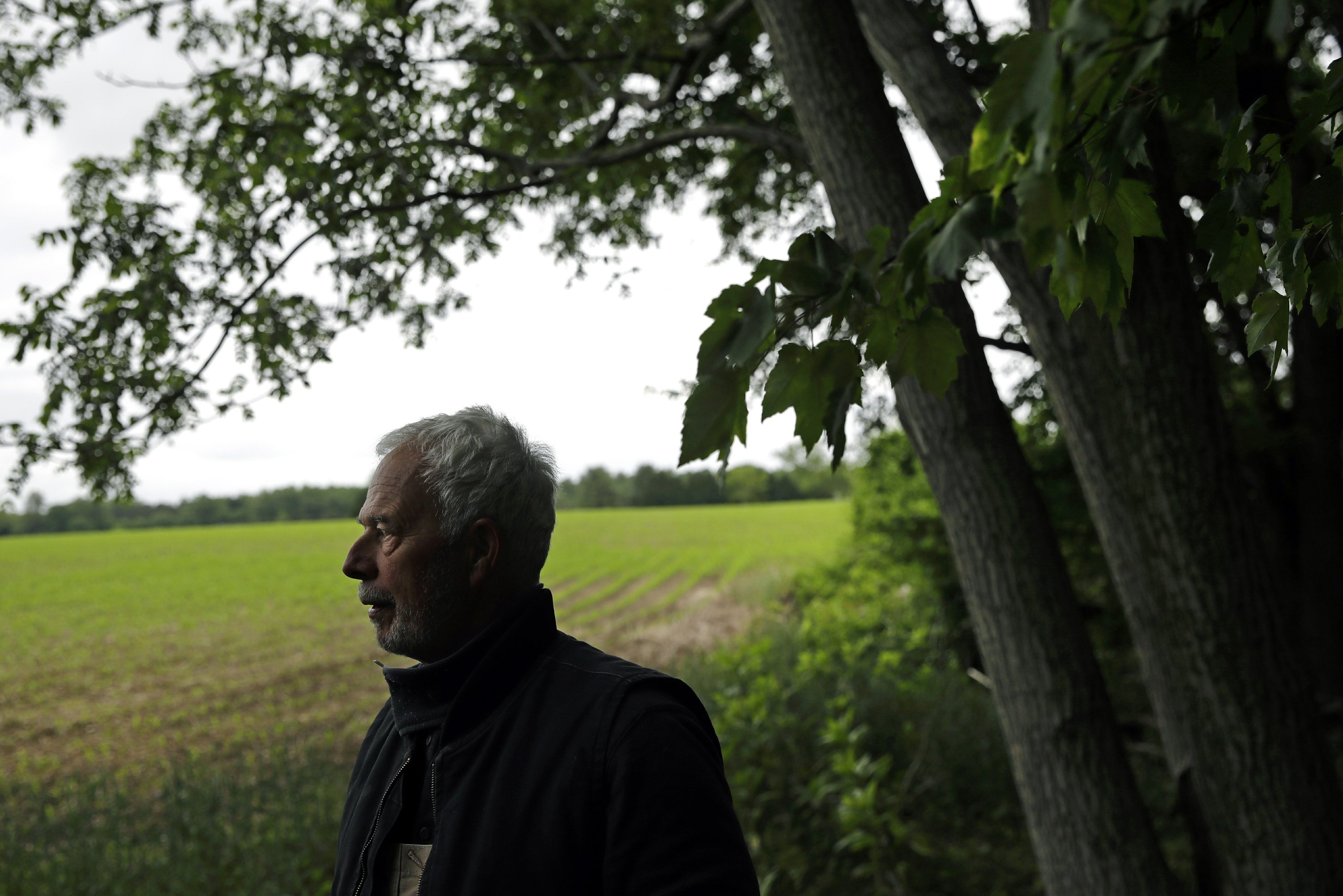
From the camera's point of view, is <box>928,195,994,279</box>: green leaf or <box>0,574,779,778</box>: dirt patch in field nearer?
<box>928,195,994,279</box>: green leaf

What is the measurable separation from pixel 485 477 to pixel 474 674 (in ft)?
1.25

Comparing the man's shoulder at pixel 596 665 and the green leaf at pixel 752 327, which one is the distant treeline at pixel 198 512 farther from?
the green leaf at pixel 752 327

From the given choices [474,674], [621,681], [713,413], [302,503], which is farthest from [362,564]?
[302,503]

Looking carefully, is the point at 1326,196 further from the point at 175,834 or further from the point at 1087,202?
the point at 175,834

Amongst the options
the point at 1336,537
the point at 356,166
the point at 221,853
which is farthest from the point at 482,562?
the point at 1336,537

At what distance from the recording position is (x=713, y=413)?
98 centimetres

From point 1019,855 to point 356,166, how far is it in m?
6.25

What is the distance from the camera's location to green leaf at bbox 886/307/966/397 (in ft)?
3.52

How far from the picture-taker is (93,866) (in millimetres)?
5246

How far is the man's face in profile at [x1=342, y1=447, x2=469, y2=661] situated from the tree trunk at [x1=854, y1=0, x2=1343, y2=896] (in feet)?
7.70

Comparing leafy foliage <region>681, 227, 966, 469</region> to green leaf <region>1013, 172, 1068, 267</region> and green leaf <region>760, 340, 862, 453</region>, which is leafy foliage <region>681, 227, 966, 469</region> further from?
green leaf <region>1013, 172, 1068, 267</region>

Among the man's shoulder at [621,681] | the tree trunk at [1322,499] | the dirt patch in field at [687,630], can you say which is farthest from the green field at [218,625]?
the tree trunk at [1322,499]

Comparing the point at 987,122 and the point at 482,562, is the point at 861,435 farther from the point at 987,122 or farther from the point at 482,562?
the point at 987,122

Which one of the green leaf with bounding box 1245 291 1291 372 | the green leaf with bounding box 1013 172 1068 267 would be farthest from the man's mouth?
the green leaf with bounding box 1245 291 1291 372
